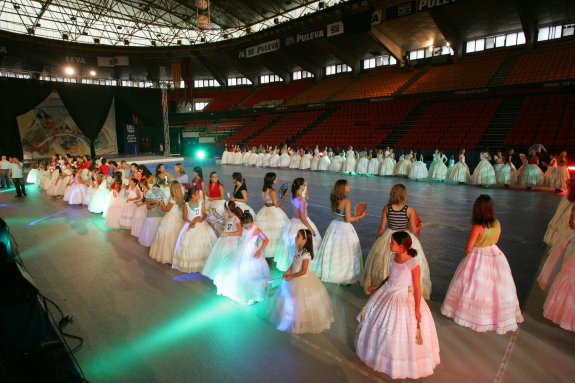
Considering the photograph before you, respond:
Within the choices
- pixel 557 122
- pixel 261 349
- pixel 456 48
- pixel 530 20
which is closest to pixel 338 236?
pixel 261 349

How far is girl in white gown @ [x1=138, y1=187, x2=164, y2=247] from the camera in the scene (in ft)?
22.9

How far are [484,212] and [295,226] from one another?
276 cm

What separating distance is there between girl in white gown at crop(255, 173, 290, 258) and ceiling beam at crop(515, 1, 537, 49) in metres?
22.6

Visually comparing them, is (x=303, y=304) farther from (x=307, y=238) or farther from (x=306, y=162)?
(x=306, y=162)

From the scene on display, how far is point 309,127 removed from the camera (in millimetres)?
30406

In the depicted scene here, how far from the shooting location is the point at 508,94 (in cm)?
2256

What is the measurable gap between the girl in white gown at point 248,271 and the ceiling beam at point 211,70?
34.8 meters

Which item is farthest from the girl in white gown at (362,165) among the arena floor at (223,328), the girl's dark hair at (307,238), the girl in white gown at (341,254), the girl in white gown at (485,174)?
the girl's dark hair at (307,238)

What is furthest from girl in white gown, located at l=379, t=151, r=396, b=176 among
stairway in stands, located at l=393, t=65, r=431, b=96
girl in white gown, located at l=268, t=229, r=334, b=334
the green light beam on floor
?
girl in white gown, located at l=268, t=229, r=334, b=334

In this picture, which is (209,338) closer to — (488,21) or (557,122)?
(557,122)

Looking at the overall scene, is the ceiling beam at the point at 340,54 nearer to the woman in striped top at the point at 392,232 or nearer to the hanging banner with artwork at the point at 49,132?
the hanging banner with artwork at the point at 49,132

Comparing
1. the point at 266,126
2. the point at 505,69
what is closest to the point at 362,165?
the point at 505,69

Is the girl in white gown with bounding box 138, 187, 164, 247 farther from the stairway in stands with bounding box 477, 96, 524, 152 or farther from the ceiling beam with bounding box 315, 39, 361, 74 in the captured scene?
the ceiling beam with bounding box 315, 39, 361, 74

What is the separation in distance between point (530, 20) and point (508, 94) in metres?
4.87
